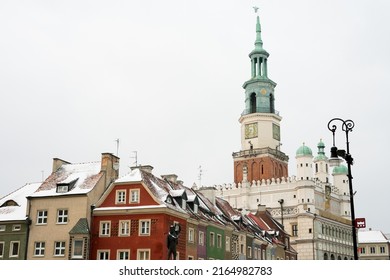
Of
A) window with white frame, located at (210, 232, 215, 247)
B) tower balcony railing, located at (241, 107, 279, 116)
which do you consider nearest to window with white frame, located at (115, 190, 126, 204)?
window with white frame, located at (210, 232, 215, 247)

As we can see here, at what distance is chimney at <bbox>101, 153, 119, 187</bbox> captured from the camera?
45125mm

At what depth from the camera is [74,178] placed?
4525 cm

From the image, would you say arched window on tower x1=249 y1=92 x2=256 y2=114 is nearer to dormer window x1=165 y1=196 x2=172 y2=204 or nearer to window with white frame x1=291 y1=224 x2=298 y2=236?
window with white frame x1=291 y1=224 x2=298 y2=236

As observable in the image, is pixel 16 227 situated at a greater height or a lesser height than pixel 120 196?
lesser

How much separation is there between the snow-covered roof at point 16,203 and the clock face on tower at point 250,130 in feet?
202

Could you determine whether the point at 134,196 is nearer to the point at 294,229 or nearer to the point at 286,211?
the point at 294,229

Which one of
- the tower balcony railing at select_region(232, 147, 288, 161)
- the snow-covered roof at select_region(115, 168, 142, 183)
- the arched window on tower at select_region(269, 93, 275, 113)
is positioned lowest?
the snow-covered roof at select_region(115, 168, 142, 183)

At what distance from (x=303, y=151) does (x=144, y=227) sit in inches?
2695

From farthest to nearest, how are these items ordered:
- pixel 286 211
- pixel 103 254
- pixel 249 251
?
pixel 286 211, pixel 249 251, pixel 103 254

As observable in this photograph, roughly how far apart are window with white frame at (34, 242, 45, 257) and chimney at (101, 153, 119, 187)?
20.9ft

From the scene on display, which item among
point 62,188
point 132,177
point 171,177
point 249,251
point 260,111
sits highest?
point 260,111

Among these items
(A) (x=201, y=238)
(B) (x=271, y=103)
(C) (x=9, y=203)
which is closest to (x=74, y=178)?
(C) (x=9, y=203)

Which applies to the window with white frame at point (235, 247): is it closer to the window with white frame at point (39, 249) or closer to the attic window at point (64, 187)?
the attic window at point (64, 187)

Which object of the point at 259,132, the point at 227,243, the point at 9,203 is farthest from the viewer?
the point at 259,132
